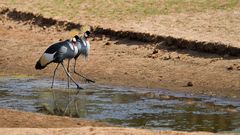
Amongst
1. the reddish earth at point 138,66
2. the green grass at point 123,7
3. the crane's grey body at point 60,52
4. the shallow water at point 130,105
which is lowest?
the shallow water at point 130,105

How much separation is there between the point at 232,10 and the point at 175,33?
2618mm

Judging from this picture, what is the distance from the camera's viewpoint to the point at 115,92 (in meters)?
14.0

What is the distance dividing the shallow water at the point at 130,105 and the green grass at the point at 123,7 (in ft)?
17.2

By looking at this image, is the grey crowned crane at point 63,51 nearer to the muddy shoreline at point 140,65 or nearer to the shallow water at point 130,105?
the shallow water at point 130,105

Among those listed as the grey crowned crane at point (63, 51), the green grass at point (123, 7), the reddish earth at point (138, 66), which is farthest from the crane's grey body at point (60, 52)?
the green grass at point (123, 7)

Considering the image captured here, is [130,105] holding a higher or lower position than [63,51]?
lower

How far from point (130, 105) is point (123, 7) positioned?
26.2ft

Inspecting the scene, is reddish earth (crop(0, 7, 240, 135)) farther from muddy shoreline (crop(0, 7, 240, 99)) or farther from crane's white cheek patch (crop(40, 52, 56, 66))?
crane's white cheek patch (crop(40, 52, 56, 66))

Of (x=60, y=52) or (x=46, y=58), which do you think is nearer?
(x=60, y=52)

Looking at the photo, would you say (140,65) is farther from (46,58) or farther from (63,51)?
(46,58)

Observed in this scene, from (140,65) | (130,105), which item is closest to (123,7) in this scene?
(140,65)

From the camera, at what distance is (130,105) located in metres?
12.8

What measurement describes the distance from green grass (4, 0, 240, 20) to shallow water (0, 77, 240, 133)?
17.2 ft

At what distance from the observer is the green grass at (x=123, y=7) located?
64.5 ft
